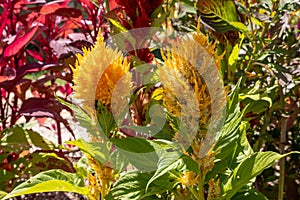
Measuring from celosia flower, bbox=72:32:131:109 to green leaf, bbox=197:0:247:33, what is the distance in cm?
68

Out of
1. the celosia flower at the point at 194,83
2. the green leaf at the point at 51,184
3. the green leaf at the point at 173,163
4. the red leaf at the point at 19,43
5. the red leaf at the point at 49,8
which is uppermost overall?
the red leaf at the point at 49,8

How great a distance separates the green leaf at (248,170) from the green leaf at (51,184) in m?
0.37

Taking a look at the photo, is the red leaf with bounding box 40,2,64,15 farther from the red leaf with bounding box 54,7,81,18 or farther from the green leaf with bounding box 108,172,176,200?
the green leaf with bounding box 108,172,176,200

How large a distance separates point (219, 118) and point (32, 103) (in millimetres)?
1122

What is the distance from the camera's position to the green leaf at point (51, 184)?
3.93ft

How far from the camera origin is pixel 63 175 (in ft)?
4.35

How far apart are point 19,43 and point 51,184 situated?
79 centimetres

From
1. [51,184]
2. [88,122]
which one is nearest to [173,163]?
[88,122]

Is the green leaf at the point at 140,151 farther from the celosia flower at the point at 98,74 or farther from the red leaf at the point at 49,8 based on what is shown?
the red leaf at the point at 49,8

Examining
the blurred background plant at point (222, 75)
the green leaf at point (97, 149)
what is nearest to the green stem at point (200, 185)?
the blurred background plant at point (222, 75)

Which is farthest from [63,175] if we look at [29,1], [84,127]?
[29,1]

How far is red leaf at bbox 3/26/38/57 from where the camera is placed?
180 centimetres

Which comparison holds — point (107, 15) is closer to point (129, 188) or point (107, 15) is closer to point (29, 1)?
point (129, 188)

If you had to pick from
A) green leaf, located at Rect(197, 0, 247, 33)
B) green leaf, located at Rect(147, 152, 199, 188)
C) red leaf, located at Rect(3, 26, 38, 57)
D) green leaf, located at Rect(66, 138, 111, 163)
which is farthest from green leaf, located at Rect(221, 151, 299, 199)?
red leaf, located at Rect(3, 26, 38, 57)
